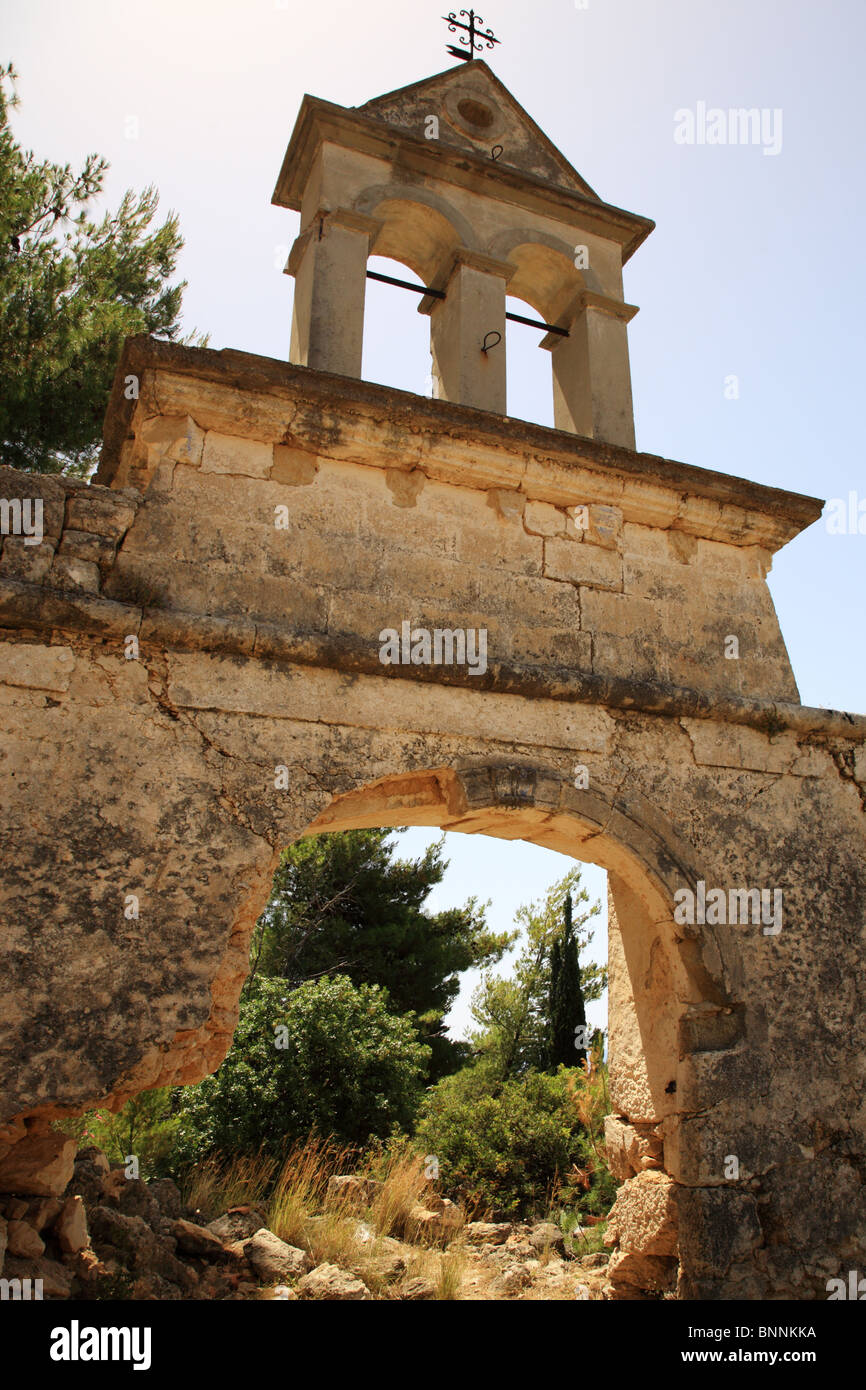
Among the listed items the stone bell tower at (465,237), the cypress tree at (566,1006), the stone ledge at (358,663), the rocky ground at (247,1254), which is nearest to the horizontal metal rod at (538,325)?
the stone bell tower at (465,237)

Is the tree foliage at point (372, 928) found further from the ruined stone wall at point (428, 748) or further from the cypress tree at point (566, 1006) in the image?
the ruined stone wall at point (428, 748)

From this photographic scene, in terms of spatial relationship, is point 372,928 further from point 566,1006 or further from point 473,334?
point 473,334

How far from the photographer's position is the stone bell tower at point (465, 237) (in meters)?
5.26

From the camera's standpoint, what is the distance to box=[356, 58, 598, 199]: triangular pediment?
18.9ft

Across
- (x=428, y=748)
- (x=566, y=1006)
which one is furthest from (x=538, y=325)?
(x=566, y=1006)

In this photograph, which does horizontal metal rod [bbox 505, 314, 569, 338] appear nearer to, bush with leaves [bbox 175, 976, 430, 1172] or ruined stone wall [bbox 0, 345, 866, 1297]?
ruined stone wall [bbox 0, 345, 866, 1297]

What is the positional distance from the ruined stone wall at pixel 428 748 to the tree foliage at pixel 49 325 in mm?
3457

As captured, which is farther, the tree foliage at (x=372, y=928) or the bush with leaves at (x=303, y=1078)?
the tree foliage at (x=372, y=928)

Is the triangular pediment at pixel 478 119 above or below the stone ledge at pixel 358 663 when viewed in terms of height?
above

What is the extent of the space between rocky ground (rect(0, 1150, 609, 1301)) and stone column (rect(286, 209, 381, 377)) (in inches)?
162

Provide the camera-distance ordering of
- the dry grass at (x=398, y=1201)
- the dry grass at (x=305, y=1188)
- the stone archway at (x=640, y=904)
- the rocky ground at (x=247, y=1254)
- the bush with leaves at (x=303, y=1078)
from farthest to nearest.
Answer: the bush with leaves at (x=303, y=1078)
the dry grass at (x=398, y=1201)
the dry grass at (x=305, y=1188)
the stone archway at (x=640, y=904)
the rocky ground at (x=247, y=1254)

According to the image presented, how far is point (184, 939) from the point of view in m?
3.69

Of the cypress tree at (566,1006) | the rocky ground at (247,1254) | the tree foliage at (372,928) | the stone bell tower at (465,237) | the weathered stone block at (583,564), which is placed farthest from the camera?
the tree foliage at (372,928)

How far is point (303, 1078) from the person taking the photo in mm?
8344
